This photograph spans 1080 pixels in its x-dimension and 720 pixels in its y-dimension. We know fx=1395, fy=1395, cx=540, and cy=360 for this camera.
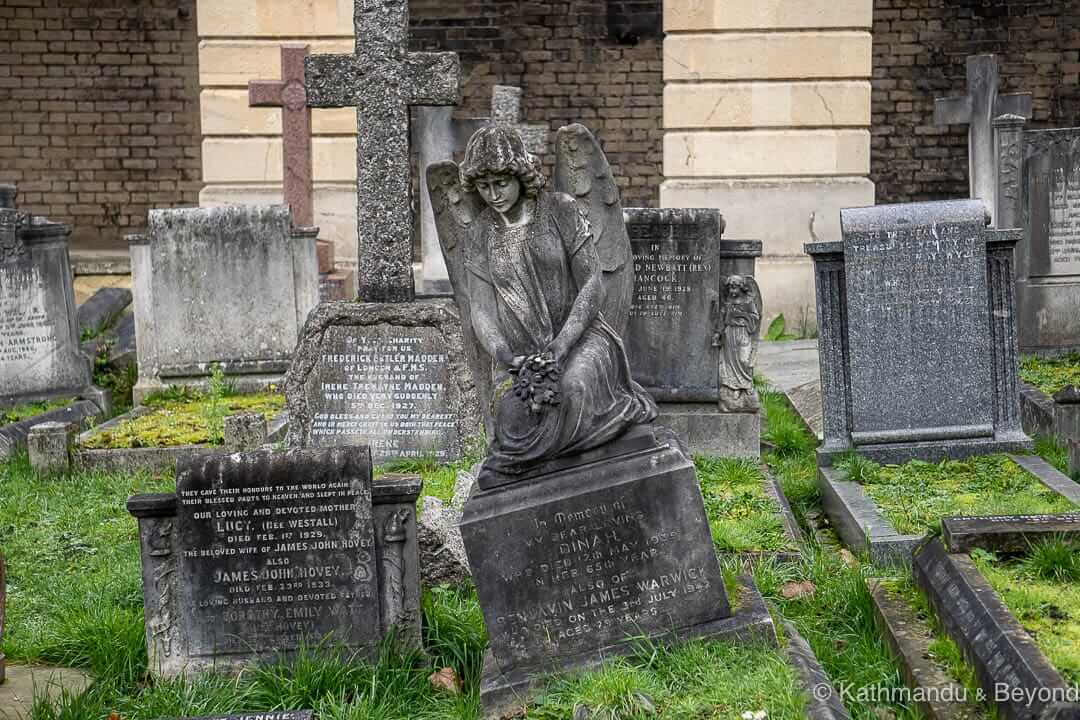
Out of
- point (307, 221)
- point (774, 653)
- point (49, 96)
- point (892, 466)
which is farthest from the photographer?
point (49, 96)

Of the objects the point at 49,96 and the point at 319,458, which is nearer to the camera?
the point at 319,458

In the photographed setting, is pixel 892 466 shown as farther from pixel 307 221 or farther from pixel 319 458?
pixel 307 221

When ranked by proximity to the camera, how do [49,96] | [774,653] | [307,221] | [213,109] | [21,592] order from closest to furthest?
[774,653] → [21,592] → [307,221] → [213,109] → [49,96]

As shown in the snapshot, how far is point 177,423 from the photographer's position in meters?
8.73

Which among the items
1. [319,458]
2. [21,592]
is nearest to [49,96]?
[21,592]

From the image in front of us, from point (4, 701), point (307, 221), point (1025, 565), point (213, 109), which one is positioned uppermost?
point (213, 109)

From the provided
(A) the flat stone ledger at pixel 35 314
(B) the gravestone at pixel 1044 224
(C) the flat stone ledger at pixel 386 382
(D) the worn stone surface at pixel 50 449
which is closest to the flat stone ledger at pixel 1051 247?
(B) the gravestone at pixel 1044 224

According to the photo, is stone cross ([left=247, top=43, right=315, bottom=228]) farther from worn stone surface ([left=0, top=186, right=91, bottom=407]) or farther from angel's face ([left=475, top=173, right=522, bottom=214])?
angel's face ([left=475, top=173, right=522, bottom=214])

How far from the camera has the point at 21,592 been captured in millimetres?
6113

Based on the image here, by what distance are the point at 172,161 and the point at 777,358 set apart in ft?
33.5

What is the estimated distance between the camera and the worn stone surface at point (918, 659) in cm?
420

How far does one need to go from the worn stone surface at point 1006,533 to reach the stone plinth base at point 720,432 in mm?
2803

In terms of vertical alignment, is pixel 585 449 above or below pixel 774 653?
above

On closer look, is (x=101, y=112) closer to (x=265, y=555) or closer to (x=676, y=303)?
(x=676, y=303)
